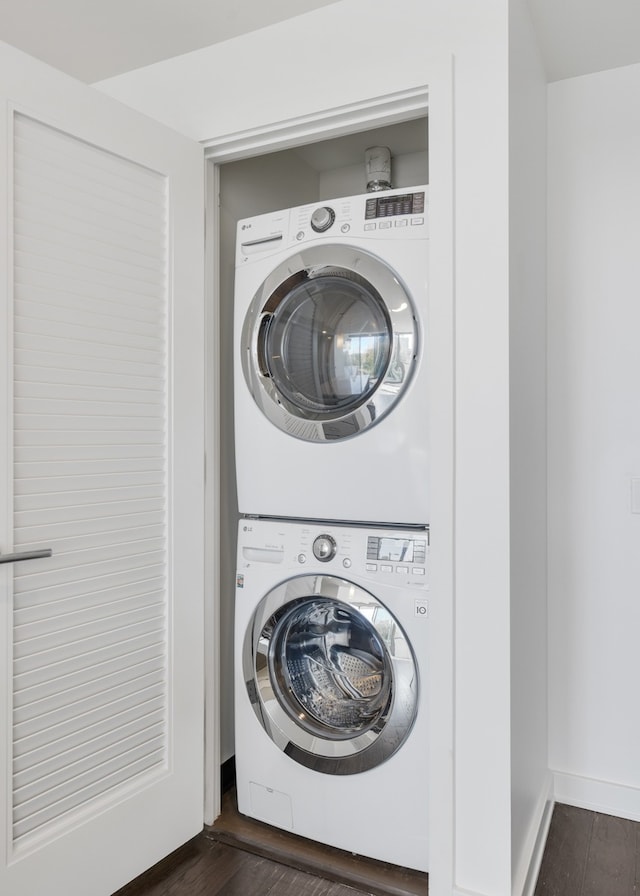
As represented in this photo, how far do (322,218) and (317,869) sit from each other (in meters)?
1.83

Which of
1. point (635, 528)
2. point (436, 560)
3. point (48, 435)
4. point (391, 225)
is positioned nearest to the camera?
point (48, 435)

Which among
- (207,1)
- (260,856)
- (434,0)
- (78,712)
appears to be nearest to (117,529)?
(78,712)

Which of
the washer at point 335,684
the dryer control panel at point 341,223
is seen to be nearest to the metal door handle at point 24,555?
the washer at point 335,684

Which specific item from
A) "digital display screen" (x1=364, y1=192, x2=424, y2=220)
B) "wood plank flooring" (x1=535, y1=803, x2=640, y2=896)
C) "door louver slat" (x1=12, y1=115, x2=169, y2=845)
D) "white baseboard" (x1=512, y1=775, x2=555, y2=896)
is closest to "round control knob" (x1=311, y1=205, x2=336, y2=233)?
"digital display screen" (x1=364, y1=192, x2=424, y2=220)

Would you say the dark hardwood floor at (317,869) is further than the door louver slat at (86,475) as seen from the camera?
Yes

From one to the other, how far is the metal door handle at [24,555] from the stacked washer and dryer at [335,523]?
25.4 inches

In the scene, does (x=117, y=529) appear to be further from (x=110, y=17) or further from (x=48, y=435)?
(x=110, y=17)

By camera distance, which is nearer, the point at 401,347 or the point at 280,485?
the point at 401,347

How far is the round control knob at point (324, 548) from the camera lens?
6.04ft

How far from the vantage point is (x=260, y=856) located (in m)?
1.89

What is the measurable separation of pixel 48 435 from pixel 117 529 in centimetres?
32

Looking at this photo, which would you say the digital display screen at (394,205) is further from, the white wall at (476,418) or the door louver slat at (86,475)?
the door louver slat at (86,475)

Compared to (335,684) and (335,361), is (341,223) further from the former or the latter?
(335,684)

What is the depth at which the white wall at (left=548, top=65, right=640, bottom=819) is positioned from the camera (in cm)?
213
